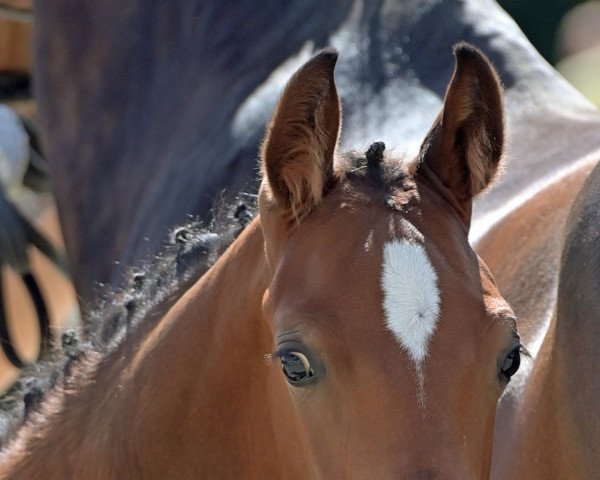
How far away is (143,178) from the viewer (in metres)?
4.41

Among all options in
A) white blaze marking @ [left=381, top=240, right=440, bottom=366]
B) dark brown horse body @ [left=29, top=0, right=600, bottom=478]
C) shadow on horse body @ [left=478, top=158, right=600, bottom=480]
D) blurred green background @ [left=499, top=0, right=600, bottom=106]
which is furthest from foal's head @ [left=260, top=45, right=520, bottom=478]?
blurred green background @ [left=499, top=0, right=600, bottom=106]

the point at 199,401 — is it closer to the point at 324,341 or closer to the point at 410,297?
the point at 324,341

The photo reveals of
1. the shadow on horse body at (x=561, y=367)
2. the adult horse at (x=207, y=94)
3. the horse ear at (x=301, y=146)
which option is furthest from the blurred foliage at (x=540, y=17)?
the horse ear at (x=301, y=146)

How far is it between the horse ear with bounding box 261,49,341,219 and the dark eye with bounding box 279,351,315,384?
0.28 meters

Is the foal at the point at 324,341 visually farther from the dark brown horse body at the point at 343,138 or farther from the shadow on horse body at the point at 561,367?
the dark brown horse body at the point at 343,138

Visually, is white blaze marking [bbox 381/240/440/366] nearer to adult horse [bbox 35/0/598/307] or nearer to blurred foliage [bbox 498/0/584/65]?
adult horse [bbox 35/0/598/307]

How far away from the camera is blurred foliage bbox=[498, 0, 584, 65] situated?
634cm

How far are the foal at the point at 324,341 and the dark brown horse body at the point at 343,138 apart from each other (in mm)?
394

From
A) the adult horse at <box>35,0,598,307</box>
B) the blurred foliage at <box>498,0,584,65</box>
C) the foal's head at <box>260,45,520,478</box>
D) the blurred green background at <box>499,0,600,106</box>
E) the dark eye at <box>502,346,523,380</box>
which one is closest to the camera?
the foal's head at <box>260,45,520,478</box>

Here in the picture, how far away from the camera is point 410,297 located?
77.2 inches

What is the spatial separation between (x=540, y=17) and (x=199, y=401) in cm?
455

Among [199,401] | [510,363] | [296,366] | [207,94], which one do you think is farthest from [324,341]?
[207,94]

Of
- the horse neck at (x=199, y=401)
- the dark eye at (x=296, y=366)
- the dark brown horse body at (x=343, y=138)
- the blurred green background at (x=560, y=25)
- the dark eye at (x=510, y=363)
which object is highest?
the blurred green background at (x=560, y=25)

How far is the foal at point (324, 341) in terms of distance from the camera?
1.94 meters
